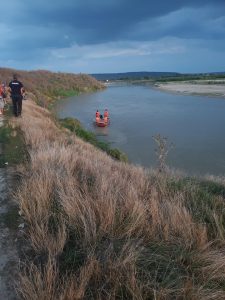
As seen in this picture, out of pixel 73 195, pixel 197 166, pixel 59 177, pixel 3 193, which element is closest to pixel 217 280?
pixel 73 195

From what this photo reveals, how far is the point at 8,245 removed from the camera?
14.4 feet

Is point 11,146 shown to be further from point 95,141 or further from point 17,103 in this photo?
point 95,141

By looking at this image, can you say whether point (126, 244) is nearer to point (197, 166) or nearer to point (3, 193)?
point (3, 193)

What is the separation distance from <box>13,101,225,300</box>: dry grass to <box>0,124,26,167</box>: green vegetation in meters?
1.97

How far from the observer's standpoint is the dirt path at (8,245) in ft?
11.9

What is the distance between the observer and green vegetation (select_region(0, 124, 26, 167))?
8.39 m

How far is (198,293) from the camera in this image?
10.9 feet

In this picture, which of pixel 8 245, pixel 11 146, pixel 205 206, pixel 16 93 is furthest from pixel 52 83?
pixel 8 245

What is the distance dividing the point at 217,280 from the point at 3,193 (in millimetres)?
3660

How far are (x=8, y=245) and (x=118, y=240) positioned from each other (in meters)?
1.24

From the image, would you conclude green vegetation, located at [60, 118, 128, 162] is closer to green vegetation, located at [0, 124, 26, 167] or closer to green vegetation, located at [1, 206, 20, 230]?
green vegetation, located at [0, 124, 26, 167]

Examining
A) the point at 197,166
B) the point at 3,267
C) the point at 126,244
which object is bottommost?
the point at 197,166

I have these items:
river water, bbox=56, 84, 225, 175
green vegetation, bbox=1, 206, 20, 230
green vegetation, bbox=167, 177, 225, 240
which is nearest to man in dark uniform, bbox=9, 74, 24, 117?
river water, bbox=56, 84, 225, 175

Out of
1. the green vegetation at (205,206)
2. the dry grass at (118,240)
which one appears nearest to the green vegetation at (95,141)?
the green vegetation at (205,206)
